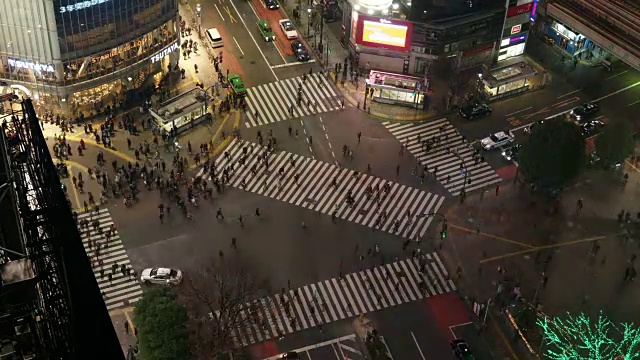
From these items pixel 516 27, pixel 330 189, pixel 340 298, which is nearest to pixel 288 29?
pixel 516 27

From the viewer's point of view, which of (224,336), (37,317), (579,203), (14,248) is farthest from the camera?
(579,203)

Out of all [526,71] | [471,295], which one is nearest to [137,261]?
[471,295]

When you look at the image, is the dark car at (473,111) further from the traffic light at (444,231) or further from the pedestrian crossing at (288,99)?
the traffic light at (444,231)

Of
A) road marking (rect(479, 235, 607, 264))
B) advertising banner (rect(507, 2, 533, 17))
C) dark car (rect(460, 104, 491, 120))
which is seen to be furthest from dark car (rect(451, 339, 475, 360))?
advertising banner (rect(507, 2, 533, 17))

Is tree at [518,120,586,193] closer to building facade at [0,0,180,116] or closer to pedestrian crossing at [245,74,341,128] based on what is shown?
pedestrian crossing at [245,74,341,128]

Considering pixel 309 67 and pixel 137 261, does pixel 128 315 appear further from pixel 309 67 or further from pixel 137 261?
pixel 309 67

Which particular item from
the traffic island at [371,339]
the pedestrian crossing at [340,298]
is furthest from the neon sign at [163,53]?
the traffic island at [371,339]

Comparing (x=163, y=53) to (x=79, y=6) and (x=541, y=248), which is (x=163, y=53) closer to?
(x=79, y=6)
